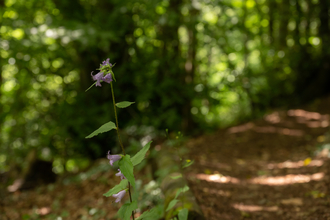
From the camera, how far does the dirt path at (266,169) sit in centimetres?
317

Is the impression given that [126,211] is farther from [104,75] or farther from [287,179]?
[287,179]

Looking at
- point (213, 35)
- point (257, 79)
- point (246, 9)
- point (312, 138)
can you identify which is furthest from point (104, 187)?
point (246, 9)

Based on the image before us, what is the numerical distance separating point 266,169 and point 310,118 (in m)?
3.81

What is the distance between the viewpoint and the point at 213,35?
6.32 metres

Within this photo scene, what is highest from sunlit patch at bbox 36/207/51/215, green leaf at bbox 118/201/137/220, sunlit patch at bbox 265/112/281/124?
green leaf at bbox 118/201/137/220

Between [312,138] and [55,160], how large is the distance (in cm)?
696

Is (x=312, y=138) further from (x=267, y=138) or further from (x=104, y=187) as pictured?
(x=104, y=187)

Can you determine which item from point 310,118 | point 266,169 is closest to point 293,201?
point 266,169

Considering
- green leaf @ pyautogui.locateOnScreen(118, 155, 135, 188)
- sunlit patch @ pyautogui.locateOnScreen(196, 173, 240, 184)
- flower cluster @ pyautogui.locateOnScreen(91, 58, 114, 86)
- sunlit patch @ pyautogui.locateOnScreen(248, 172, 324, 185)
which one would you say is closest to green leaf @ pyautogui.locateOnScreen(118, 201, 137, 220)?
green leaf @ pyautogui.locateOnScreen(118, 155, 135, 188)

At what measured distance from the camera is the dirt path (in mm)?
3170

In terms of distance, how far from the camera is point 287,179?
4152mm

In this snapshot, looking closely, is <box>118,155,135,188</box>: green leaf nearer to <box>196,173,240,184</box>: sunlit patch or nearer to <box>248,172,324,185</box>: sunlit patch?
<box>196,173,240,184</box>: sunlit patch

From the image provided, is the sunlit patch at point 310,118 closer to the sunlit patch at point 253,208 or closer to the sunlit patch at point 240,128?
the sunlit patch at point 240,128

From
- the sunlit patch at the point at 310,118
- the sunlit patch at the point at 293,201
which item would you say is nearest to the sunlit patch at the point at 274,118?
the sunlit patch at the point at 310,118
